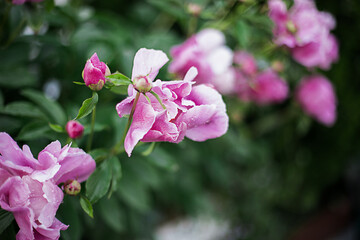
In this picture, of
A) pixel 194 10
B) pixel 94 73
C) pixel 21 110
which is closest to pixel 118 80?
pixel 94 73

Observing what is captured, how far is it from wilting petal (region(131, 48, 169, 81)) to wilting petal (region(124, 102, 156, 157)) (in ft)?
0.10

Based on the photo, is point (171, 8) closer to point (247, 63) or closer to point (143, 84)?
point (247, 63)

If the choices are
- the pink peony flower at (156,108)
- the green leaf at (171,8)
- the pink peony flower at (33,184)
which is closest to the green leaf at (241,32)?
the green leaf at (171,8)

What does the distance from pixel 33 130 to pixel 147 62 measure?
238 mm

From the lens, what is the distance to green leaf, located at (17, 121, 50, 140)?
0.47m

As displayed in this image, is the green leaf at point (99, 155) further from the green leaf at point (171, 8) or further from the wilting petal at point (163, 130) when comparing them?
the green leaf at point (171, 8)

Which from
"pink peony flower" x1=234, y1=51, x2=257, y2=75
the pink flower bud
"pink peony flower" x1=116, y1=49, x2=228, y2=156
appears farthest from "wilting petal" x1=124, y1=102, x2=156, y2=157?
"pink peony flower" x1=234, y1=51, x2=257, y2=75

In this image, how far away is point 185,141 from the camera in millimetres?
792

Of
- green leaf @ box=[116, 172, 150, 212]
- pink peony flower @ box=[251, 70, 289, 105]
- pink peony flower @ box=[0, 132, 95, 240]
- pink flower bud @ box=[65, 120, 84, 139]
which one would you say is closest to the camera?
pink peony flower @ box=[0, 132, 95, 240]

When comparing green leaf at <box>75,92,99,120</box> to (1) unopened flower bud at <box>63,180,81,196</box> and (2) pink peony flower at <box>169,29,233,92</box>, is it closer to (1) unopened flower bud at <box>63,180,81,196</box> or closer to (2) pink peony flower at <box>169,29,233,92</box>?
(1) unopened flower bud at <box>63,180,81,196</box>

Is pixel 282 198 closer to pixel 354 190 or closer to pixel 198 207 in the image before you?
pixel 354 190

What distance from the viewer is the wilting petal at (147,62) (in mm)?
344

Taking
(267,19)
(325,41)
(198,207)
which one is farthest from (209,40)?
(198,207)

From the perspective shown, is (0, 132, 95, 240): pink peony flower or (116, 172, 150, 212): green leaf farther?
(116, 172, 150, 212): green leaf
